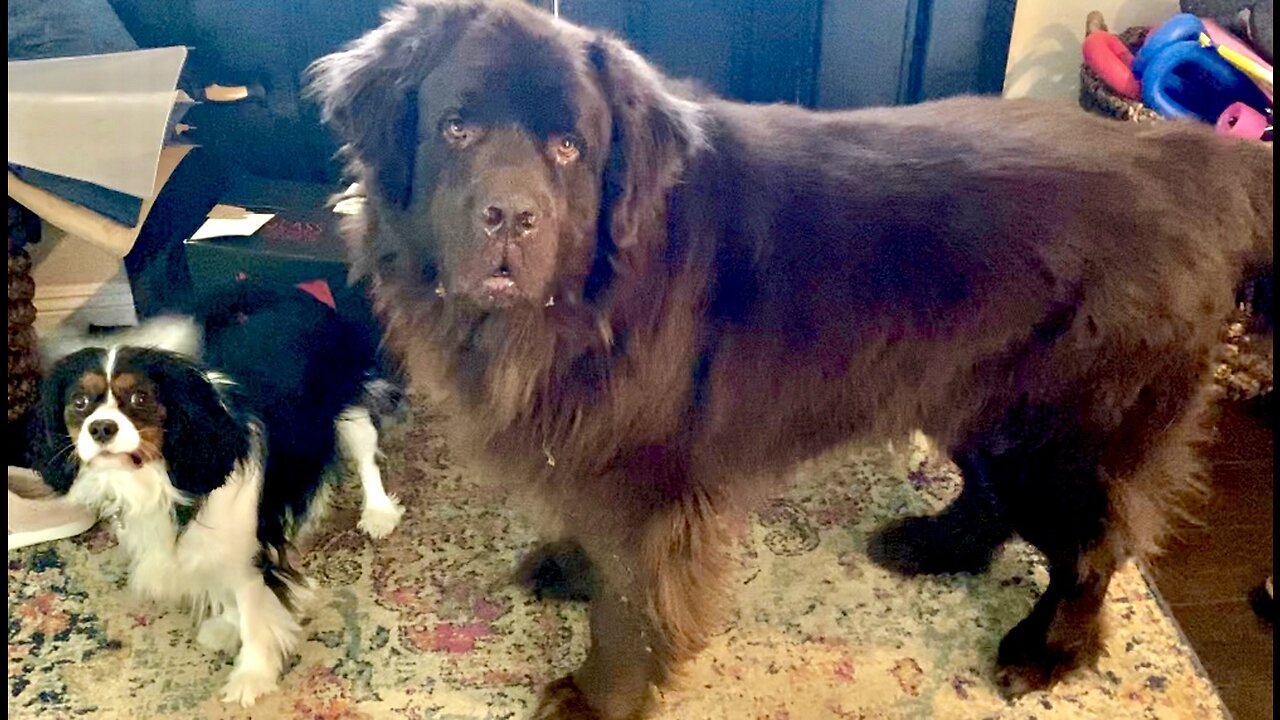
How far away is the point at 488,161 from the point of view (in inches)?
42.9

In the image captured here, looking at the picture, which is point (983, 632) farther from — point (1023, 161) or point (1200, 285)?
point (1023, 161)

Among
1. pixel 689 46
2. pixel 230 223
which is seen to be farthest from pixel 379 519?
pixel 689 46

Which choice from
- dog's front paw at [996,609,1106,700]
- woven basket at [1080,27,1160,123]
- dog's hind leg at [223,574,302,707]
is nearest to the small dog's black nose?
dog's hind leg at [223,574,302,707]

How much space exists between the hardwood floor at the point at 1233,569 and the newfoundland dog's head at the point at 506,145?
1353 millimetres

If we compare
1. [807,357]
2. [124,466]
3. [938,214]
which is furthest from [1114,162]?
[124,466]

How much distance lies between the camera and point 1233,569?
1907mm

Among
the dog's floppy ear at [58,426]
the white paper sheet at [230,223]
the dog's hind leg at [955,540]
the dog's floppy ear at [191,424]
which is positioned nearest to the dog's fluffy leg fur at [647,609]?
the dog's hind leg at [955,540]

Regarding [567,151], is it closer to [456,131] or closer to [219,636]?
[456,131]

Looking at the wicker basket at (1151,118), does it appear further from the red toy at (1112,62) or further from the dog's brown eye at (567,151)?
the dog's brown eye at (567,151)

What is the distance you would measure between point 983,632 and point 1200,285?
77 cm

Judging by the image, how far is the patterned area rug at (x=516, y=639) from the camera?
5.32ft

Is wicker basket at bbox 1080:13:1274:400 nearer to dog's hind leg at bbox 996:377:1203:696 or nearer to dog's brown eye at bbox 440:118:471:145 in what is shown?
dog's hind leg at bbox 996:377:1203:696

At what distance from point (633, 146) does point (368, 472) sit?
1120 millimetres

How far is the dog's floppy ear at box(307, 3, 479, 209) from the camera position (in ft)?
3.71
